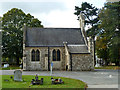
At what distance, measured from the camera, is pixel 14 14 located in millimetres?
47500

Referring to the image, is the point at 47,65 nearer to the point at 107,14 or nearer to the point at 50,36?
the point at 50,36

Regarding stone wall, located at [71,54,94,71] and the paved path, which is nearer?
the paved path

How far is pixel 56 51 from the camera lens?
1340 inches

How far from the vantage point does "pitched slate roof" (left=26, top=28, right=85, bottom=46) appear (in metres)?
34.4

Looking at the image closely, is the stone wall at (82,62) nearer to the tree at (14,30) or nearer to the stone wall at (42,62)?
the stone wall at (42,62)

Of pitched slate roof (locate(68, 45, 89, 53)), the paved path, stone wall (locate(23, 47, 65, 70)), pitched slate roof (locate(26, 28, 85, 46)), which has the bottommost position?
the paved path

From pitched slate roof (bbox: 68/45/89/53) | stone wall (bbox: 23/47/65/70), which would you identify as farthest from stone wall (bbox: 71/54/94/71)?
stone wall (bbox: 23/47/65/70)

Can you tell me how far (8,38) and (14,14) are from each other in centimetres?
715

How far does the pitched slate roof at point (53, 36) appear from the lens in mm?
34375

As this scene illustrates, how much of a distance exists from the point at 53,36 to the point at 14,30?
15261 mm

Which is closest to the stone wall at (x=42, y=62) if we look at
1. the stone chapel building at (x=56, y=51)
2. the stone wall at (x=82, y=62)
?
the stone chapel building at (x=56, y=51)

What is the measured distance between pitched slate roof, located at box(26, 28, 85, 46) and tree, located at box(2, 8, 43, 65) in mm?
10513

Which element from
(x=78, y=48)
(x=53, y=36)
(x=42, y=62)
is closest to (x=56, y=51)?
(x=42, y=62)

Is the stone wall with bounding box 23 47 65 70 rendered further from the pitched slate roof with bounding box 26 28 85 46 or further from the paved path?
the paved path
